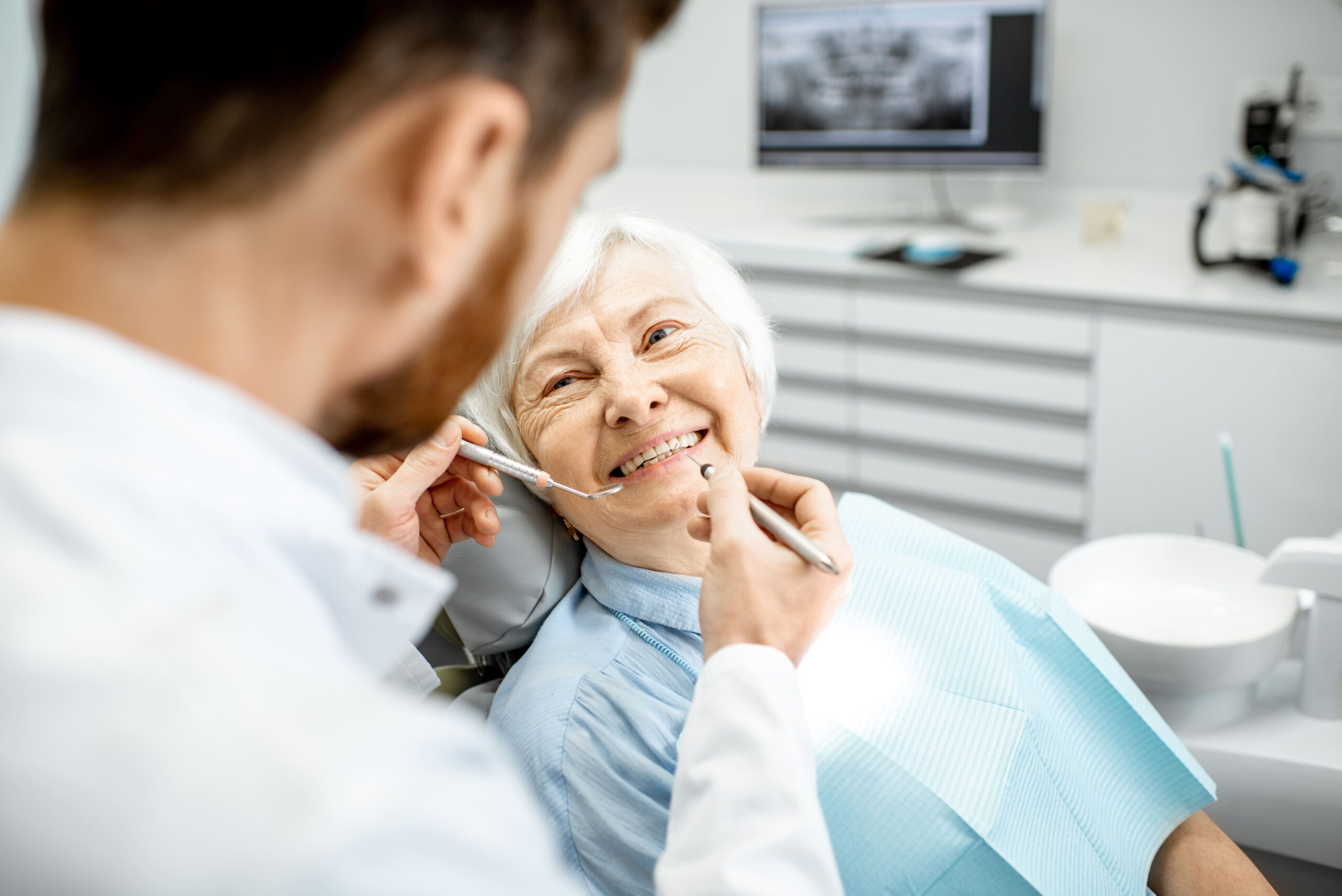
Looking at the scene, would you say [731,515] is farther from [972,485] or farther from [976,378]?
[972,485]

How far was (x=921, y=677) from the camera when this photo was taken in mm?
1216

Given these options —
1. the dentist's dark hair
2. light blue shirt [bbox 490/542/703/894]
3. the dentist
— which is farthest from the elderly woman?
the dentist's dark hair

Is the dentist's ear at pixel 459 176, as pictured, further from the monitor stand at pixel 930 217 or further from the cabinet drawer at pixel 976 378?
the monitor stand at pixel 930 217

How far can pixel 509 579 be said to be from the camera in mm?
1271

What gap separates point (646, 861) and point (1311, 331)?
6.77ft

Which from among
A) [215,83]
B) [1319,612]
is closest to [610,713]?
[215,83]

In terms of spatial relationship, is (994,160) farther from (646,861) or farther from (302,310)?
(302,310)

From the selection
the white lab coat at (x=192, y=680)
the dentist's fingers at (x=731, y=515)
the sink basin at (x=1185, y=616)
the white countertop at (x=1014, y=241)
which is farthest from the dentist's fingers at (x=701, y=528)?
the white countertop at (x=1014, y=241)

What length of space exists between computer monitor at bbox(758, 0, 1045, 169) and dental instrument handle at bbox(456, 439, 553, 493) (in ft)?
7.77

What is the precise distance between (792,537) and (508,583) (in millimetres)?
476

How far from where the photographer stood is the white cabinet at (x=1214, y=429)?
Answer: 2412 mm

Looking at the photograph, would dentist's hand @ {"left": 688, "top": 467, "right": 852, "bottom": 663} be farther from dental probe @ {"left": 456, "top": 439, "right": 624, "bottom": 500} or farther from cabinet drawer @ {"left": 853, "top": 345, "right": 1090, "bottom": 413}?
cabinet drawer @ {"left": 853, "top": 345, "right": 1090, "bottom": 413}

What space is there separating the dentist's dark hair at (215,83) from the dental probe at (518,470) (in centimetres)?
67

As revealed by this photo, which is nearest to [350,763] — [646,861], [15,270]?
[15,270]
